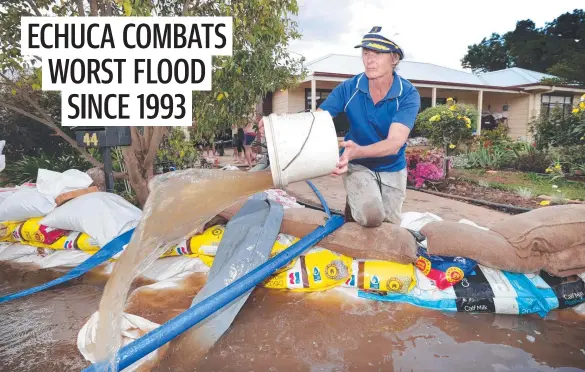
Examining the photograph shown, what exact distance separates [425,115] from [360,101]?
6.62m

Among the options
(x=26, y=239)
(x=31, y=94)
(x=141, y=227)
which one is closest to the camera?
(x=141, y=227)

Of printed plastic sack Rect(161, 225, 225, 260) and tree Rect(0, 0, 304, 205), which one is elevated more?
tree Rect(0, 0, 304, 205)

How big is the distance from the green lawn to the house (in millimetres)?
3906

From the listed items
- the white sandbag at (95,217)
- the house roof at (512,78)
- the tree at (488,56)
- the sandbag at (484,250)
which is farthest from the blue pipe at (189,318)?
the tree at (488,56)

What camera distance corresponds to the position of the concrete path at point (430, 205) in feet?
14.3

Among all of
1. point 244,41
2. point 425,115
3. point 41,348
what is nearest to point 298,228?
point 41,348

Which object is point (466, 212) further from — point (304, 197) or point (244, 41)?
point (244, 41)

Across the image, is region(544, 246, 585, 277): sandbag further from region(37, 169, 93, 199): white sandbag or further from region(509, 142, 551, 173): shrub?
region(509, 142, 551, 173): shrub

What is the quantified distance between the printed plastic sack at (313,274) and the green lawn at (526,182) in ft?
16.0

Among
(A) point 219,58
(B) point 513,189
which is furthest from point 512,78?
(A) point 219,58

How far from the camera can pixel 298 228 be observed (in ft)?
8.45

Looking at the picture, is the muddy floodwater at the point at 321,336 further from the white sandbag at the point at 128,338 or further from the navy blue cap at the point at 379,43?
the navy blue cap at the point at 379,43

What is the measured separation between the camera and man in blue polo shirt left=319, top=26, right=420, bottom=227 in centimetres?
232

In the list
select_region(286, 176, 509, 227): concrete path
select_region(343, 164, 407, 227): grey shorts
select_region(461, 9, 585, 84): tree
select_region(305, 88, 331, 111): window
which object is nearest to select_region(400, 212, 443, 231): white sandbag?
select_region(343, 164, 407, 227): grey shorts
